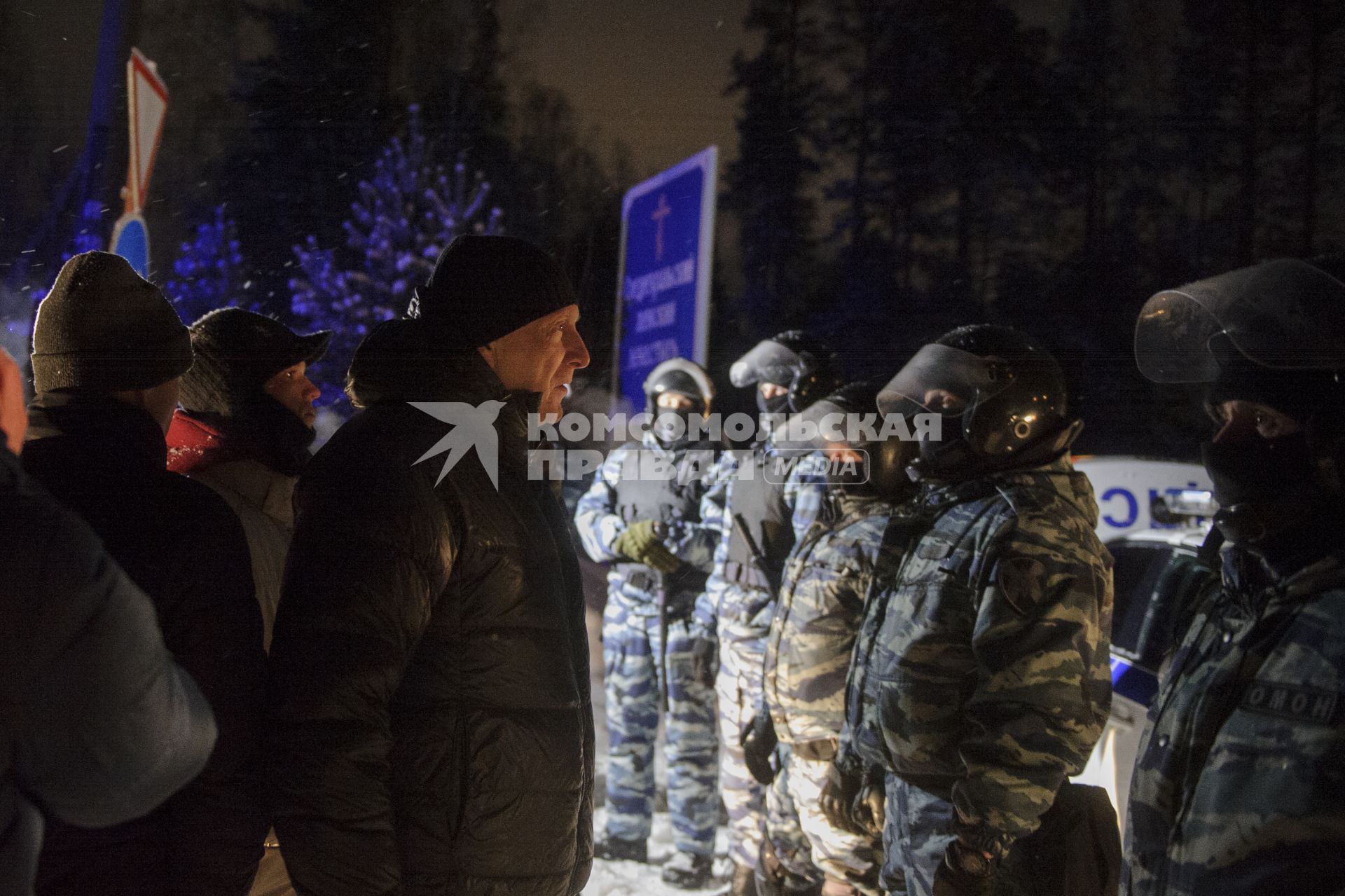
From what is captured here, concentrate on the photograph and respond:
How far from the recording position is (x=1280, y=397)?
188 centimetres

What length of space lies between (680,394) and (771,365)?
0.62 m

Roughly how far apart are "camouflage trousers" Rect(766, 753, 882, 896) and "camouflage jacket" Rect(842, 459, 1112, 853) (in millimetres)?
579

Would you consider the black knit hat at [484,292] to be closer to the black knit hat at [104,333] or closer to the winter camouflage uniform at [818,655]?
the black knit hat at [104,333]

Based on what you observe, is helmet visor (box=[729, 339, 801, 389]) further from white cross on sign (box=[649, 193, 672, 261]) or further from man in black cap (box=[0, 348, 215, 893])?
man in black cap (box=[0, 348, 215, 893])

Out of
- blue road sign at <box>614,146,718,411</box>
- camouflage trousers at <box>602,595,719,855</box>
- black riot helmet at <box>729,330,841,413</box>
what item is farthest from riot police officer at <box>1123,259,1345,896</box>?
blue road sign at <box>614,146,718,411</box>

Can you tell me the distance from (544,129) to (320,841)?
20.4 m

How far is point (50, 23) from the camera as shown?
929cm

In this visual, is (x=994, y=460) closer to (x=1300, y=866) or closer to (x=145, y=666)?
(x=1300, y=866)


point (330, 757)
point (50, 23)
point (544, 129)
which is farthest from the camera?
point (544, 129)

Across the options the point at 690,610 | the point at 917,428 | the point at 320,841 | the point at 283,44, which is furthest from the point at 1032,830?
the point at 283,44

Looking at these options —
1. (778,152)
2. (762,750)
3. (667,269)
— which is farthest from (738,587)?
(778,152)

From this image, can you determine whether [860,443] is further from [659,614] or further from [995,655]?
[659,614]

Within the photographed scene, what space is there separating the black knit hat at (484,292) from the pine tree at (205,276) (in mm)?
12188

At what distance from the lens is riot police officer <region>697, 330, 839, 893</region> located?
15.6 ft
